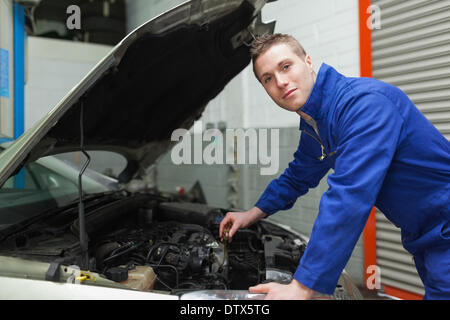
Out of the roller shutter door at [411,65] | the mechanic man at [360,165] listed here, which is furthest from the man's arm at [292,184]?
the roller shutter door at [411,65]

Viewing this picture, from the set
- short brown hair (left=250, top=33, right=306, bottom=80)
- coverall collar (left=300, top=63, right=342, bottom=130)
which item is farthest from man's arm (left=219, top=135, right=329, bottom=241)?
short brown hair (left=250, top=33, right=306, bottom=80)

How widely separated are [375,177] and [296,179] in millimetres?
647

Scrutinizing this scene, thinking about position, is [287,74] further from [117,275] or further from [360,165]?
[117,275]

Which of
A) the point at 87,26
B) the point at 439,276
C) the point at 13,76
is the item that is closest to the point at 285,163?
the point at 439,276

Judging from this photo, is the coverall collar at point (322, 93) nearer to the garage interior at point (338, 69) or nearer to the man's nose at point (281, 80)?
the man's nose at point (281, 80)

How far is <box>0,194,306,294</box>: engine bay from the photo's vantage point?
1306 millimetres

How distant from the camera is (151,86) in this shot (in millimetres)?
1880

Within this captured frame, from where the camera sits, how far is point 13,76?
291cm

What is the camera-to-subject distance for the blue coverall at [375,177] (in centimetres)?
89

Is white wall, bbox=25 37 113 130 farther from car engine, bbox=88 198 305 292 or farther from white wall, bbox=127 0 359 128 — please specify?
car engine, bbox=88 198 305 292

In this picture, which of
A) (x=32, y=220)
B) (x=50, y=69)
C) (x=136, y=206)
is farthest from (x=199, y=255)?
(x=50, y=69)

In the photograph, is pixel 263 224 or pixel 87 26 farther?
pixel 87 26
